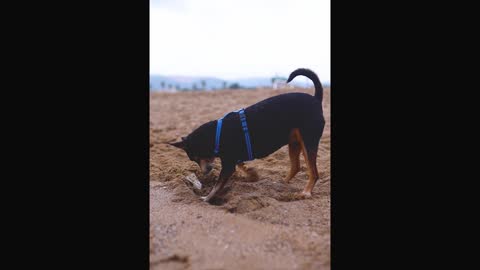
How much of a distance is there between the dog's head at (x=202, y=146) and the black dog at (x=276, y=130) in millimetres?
13

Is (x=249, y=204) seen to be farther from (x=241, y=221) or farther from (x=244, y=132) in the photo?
(x=244, y=132)

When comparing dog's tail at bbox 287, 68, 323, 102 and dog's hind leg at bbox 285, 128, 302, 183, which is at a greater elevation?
dog's tail at bbox 287, 68, 323, 102

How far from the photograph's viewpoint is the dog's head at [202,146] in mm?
4609

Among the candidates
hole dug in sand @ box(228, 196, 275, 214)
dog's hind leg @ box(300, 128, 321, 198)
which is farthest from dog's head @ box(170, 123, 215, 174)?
dog's hind leg @ box(300, 128, 321, 198)

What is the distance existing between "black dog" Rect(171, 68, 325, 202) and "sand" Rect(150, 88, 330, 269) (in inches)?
13.8

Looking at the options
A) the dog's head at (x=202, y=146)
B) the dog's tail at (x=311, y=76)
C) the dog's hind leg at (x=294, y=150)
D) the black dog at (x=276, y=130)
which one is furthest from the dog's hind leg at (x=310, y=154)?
the dog's head at (x=202, y=146)

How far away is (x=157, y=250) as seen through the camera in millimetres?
3029

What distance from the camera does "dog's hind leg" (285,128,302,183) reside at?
452cm

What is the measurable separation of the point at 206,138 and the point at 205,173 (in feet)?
1.70

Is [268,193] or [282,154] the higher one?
[282,154]

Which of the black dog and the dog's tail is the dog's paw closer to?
the black dog
